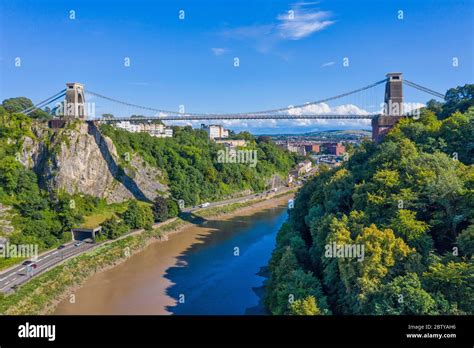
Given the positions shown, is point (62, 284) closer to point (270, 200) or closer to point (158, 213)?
point (158, 213)

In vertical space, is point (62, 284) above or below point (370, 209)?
below

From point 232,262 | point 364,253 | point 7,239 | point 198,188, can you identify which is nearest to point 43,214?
point 7,239

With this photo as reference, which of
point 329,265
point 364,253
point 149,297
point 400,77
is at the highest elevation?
point 400,77

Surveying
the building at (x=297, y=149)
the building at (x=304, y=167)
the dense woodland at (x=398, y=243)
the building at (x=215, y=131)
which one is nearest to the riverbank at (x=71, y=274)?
the dense woodland at (x=398, y=243)

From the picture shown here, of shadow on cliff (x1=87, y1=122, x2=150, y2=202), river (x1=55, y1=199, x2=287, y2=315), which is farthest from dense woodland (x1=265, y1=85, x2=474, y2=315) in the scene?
shadow on cliff (x1=87, y1=122, x2=150, y2=202)

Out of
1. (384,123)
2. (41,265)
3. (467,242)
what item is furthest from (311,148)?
→ (467,242)

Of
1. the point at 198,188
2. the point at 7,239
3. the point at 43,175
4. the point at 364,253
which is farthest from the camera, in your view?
the point at 198,188
